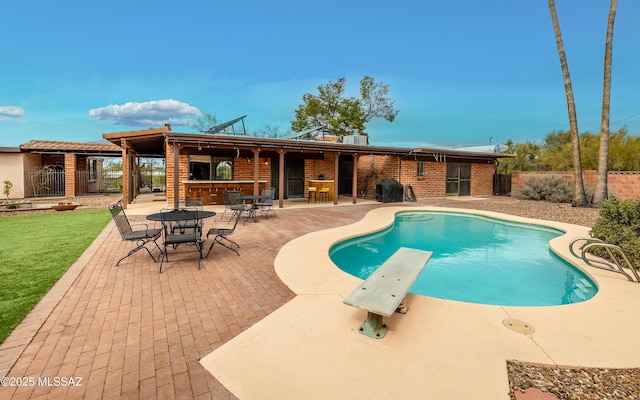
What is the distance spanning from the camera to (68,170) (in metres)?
15.1

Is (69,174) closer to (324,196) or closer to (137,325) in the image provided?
(324,196)

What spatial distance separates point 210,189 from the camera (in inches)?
471

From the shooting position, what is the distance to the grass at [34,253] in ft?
10.2

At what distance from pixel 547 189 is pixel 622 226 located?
11.4 m

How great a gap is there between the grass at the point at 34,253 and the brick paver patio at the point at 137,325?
0.15 meters

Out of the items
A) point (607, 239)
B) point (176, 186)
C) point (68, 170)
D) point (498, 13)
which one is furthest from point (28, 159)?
point (498, 13)

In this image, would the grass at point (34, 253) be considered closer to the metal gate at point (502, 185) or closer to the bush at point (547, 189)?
the bush at point (547, 189)

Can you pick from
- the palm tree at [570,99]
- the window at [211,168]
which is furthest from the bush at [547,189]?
the window at [211,168]

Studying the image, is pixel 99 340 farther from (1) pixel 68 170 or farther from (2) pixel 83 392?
(1) pixel 68 170

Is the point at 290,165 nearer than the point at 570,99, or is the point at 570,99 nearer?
the point at 570,99

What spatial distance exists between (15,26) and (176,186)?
19.1 m

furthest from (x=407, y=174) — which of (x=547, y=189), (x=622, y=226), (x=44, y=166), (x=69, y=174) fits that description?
(x=44, y=166)

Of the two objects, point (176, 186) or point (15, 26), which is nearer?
point (176, 186)

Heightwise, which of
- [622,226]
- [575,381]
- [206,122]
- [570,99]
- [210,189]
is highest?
[206,122]
